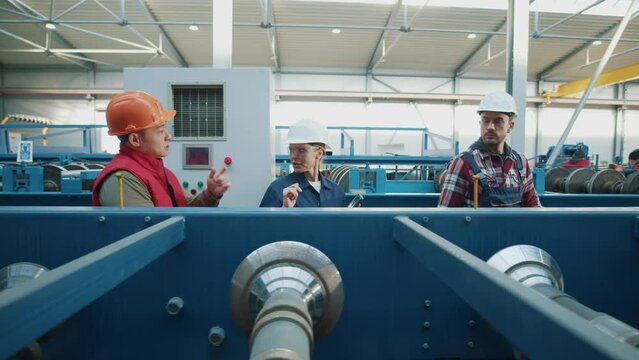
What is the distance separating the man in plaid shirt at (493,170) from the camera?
6.61ft

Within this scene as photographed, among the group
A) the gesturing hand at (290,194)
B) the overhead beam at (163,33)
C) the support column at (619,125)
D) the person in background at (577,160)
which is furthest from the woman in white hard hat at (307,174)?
the support column at (619,125)

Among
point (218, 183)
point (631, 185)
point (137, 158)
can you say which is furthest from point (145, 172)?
point (631, 185)

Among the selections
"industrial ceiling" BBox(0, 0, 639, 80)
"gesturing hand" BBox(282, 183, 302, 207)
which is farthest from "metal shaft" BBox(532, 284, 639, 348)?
"industrial ceiling" BBox(0, 0, 639, 80)

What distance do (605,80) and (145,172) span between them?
13439mm

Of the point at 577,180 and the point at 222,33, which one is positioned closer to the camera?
the point at 222,33

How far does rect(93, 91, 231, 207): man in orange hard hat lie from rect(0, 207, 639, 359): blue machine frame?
0.35 meters

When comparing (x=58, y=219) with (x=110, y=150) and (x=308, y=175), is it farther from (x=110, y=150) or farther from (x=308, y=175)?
(x=110, y=150)

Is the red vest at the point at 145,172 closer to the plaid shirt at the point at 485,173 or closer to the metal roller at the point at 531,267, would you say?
the metal roller at the point at 531,267

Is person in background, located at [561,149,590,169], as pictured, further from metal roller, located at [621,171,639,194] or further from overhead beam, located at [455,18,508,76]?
overhead beam, located at [455,18,508,76]

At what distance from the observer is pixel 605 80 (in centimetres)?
1056

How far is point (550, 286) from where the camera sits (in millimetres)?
854

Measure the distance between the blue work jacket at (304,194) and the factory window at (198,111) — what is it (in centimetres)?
89

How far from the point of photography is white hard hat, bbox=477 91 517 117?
210cm

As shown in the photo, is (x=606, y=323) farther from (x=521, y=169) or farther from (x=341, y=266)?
(x=521, y=169)
